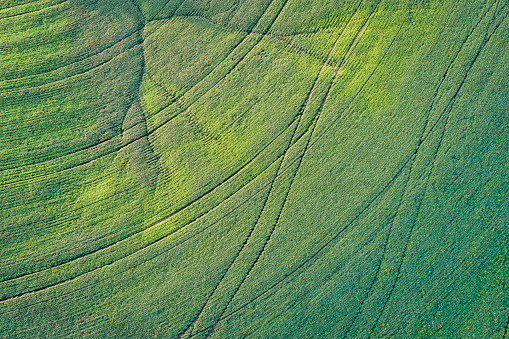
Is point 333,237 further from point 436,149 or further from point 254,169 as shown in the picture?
point 436,149

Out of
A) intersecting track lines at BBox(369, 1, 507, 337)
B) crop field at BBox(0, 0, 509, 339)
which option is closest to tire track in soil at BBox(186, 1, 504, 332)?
crop field at BBox(0, 0, 509, 339)

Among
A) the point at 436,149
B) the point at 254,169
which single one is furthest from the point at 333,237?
the point at 436,149

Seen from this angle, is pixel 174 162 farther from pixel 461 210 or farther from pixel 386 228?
pixel 461 210

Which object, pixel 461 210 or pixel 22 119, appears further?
pixel 22 119

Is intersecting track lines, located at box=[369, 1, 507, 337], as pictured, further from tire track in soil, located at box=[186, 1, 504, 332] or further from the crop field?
tire track in soil, located at box=[186, 1, 504, 332]

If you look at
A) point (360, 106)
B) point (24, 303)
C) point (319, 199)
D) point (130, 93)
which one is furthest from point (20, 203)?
point (360, 106)

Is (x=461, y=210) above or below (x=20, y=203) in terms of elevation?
below

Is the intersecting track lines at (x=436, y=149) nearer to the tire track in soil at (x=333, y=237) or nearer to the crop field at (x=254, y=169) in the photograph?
the crop field at (x=254, y=169)

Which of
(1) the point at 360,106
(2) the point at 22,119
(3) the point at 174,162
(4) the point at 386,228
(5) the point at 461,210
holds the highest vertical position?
(2) the point at 22,119

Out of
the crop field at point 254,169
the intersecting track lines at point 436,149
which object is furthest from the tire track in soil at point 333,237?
the intersecting track lines at point 436,149
